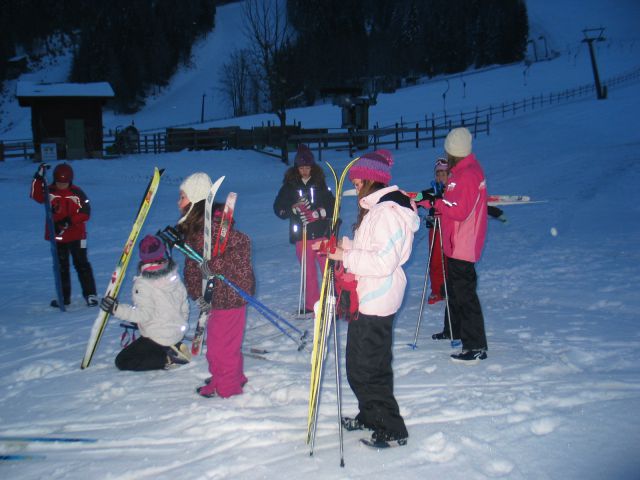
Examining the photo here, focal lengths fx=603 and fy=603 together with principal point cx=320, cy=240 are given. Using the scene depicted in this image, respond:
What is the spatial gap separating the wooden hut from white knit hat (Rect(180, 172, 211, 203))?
966 inches

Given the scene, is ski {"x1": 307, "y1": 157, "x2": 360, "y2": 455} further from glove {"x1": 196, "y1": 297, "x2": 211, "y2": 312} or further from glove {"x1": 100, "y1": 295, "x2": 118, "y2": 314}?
glove {"x1": 100, "y1": 295, "x2": 118, "y2": 314}

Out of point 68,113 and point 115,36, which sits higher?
point 115,36

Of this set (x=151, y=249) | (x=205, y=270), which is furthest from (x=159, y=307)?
(x=205, y=270)

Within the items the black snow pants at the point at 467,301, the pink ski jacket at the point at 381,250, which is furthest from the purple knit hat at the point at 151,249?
the black snow pants at the point at 467,301

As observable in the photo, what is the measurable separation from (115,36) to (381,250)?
65.0 m

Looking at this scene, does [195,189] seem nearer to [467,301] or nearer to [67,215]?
[467,301]

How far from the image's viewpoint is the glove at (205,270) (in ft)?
13.2

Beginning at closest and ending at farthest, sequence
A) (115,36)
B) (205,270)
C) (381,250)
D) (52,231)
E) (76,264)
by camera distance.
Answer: (381,250) < (205,270) < (52,231) < (76,264) < (115,36)

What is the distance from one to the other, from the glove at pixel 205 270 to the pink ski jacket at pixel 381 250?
1.01 meters

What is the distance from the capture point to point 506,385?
4371 millimetres

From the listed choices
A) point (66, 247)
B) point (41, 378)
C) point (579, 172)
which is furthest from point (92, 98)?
point (41, 378)

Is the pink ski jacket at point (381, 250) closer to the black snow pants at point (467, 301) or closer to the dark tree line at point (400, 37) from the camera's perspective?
the black snow pants at point (467, 301)

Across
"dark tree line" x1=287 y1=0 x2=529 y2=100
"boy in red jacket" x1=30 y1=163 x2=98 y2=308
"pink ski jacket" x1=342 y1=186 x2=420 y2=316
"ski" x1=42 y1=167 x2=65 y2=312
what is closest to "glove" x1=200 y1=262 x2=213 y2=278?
"pink ski jacket" x1=342 y1=186 x2=420 y2=316

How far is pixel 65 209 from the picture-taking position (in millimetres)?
6965
